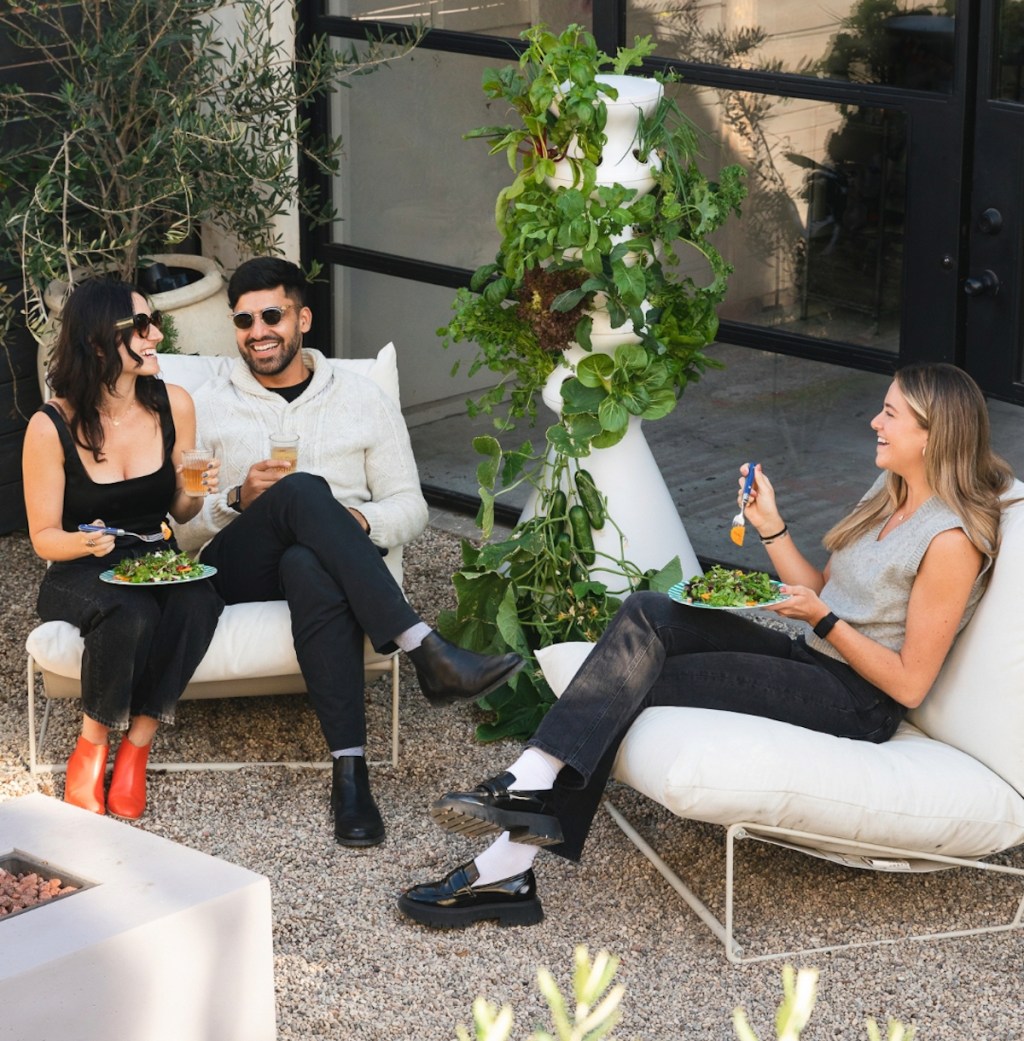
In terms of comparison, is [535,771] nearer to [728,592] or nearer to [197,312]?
[728,592]

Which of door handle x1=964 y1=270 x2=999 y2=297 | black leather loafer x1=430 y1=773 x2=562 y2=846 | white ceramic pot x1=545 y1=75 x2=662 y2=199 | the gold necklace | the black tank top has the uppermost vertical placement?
white ceramic pot x1=545 y1=75 x2=662 y2=199

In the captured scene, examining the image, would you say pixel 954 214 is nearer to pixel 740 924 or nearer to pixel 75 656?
pixel 740 924

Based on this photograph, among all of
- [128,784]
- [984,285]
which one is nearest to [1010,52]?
[984,285]

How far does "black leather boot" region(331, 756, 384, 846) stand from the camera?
3.35 meters

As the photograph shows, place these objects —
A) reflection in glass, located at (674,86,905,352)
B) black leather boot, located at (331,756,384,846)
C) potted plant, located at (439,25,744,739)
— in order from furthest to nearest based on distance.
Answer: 1. reflection in glass, located at (674,86,905,352)
2. potted plant, located at (439,25,744,739)
3. black leather boot, located at (331,756,384,846)

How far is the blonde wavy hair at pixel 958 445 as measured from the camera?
294 cm

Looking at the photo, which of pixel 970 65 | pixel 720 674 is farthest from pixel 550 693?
pixel 970 65

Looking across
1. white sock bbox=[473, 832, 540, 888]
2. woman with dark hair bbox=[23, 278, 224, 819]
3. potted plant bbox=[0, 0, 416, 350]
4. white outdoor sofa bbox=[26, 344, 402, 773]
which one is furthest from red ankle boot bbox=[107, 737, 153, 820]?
potted plant bbox=[0, 0, 416, 350]

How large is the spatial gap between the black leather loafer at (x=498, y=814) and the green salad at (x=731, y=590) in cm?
51

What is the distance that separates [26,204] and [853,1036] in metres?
3.30

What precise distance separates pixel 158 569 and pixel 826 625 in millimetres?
1407

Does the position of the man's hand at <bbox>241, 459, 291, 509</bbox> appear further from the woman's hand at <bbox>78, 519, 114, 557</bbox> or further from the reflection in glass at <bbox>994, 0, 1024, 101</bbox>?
the reflection in glass at <bbox>994, 0, 1024, 101</bbox>

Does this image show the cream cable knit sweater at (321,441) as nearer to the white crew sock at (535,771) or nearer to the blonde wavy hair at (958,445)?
the white crew sock at (535,771)

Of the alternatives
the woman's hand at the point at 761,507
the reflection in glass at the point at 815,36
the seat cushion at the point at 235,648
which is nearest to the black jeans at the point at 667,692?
the woman's hand at the point at 761,507
